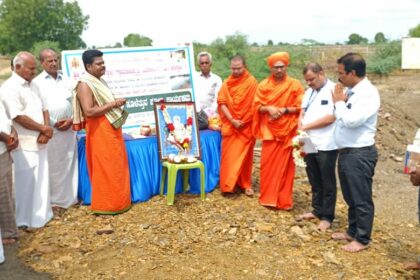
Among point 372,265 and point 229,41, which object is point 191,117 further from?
point 229,41

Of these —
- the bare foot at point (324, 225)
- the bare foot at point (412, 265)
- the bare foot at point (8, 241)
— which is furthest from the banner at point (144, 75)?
the bare foot at point (412, 265)

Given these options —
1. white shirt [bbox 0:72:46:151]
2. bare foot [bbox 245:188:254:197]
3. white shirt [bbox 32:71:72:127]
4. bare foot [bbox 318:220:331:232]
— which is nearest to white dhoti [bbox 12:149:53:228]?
Result: white shirt [bbox 0:72:46:151]

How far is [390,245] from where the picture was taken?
4.35 m

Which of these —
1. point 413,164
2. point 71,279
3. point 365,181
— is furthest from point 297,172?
point 71,279

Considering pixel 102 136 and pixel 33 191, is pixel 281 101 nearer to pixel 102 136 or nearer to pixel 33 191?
pixel 102 136

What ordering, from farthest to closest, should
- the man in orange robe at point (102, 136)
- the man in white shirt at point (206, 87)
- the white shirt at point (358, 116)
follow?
the man in white shirt at point (206, 87) < the man in orange robe at point (102, 136) < the white shirt at point (358, 116)

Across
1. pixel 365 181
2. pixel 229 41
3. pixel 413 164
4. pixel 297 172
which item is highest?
pixel 229 41

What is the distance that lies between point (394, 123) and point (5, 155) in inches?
359

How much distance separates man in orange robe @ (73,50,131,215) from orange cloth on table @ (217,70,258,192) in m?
1.22

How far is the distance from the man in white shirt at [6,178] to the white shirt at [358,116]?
120 inches

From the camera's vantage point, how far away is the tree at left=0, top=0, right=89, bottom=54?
40.8m

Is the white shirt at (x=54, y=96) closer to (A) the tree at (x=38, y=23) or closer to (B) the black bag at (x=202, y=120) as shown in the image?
(B) the black bag at (x=202, y=120)

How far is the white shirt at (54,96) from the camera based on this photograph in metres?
4.94

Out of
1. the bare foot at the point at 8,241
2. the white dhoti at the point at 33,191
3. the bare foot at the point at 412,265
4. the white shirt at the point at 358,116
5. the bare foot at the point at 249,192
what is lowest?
the bare foot at the point at 412,265
